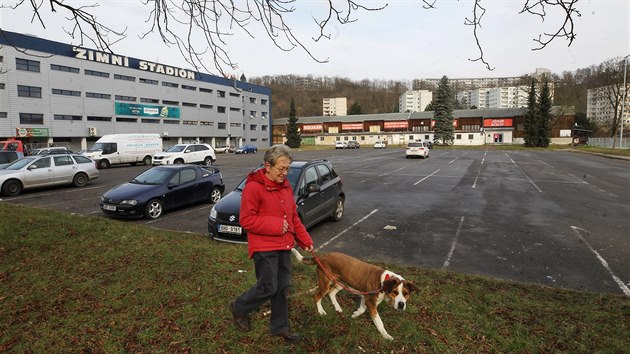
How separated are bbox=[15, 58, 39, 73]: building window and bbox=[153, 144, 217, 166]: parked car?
87.1 feet

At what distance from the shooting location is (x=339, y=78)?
381ft

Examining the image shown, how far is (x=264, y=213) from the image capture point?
322 cm

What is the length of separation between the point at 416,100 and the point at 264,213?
172 meters

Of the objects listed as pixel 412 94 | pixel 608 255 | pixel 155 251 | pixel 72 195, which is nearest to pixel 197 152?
pixel 72 195

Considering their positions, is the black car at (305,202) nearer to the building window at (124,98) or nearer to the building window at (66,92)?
the building window at (66,92)

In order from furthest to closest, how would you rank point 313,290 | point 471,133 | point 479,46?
point 471,133
point 313,290
point 479,46

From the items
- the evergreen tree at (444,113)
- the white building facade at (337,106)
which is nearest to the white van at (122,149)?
the evergreen tree at (444,113)

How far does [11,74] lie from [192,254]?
46481 mm

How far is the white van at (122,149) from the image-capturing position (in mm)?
26594

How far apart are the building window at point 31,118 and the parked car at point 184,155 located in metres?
25.1

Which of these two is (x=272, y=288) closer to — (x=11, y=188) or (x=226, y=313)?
(x=226, y=313)

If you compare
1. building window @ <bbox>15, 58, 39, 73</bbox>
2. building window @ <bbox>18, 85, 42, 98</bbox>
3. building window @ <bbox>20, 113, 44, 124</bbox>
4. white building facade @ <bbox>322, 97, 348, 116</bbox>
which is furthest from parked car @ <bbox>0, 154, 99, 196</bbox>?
white building facade @ <bbox>322, 97, 348, 116</bbox>

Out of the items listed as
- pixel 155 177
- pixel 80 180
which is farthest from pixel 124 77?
pixel 155 177

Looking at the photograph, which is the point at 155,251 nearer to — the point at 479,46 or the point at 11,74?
the point at 479,46
